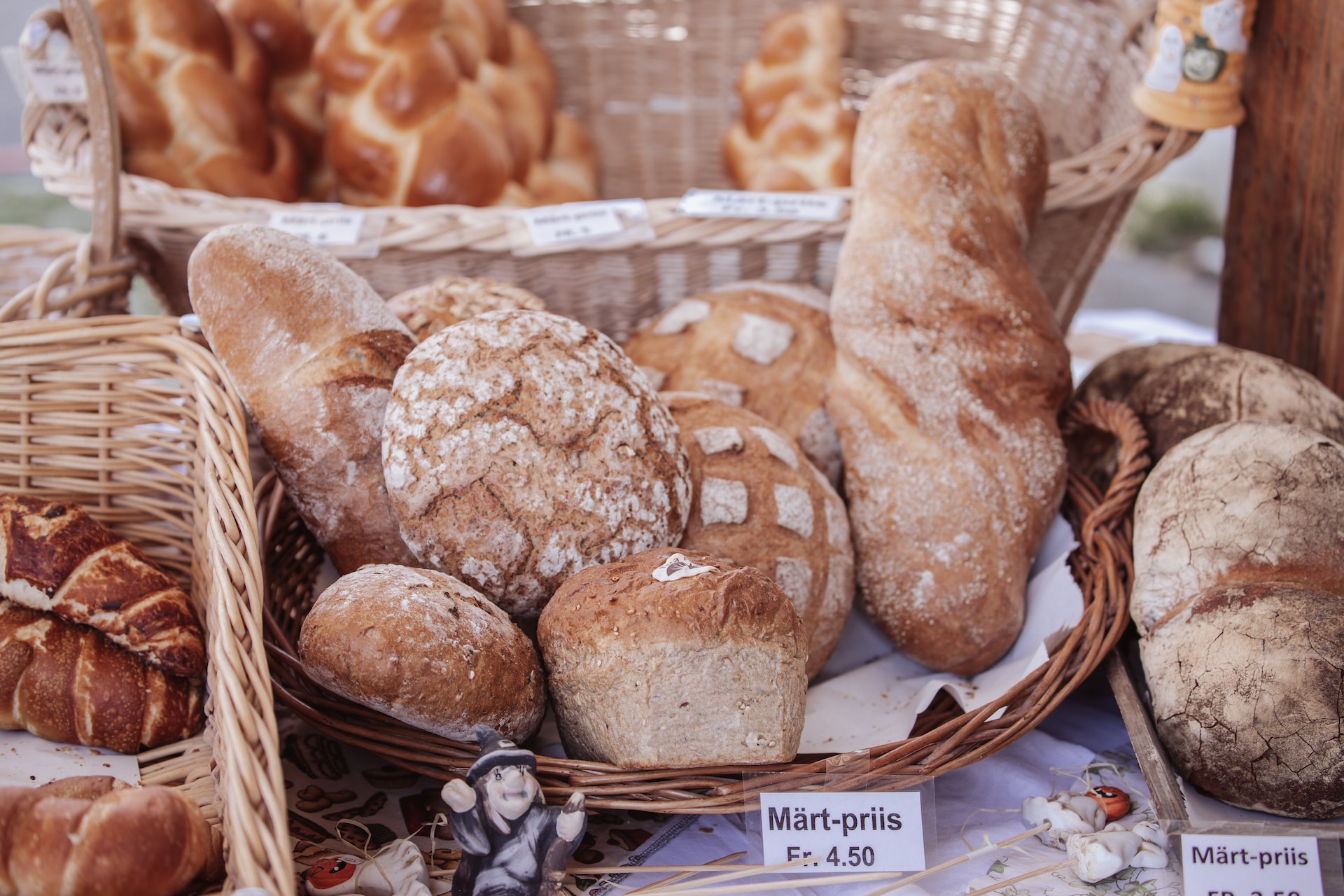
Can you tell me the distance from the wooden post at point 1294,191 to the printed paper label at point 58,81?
2383mm

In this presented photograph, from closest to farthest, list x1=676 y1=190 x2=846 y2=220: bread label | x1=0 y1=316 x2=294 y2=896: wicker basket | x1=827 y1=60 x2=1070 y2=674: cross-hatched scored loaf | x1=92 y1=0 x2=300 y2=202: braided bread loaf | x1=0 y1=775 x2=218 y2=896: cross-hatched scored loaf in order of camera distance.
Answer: x1=0 y1=775 x2=218 y2=896: cross-hatched scored loaf < x1=0 y1=316 x2=294 y2=896: wicker basket < x1=827 y1=60 x2=1070 y2=674: cross-hatched scored loaf < x1=676 y1=190 x2=846 y2=220: bread label < x1=92 y1=0 x2=300 y2=202: braided bread loaf

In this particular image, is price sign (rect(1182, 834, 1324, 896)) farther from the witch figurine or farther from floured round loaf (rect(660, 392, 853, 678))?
the witch figurine

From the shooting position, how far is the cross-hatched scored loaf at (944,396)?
146 centimetres

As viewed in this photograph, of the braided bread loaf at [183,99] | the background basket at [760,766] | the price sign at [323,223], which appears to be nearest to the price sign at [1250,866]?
the background basket at [760,766]

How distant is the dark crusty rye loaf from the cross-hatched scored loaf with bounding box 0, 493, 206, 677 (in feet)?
0.73

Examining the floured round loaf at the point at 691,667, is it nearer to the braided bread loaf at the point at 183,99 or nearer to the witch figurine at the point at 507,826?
the witch figurine at the point at 507,826

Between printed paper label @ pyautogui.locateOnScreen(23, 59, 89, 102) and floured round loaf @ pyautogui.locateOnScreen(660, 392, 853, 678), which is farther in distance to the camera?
printed paper label @ pyautogui.locateOnScreen(23, 59, 89, 102)

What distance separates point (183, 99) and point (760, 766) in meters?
1.89

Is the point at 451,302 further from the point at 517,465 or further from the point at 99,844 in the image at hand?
the point at 99,844

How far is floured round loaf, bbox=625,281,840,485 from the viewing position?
5.31 ft

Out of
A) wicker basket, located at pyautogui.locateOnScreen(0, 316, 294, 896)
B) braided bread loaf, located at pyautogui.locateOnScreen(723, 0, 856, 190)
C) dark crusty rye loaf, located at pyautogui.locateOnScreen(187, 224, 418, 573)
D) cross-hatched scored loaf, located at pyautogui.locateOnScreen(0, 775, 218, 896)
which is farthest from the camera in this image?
braided bread loaf, located at pyautogui.locateOnScreen(723, 0, 856, 190)

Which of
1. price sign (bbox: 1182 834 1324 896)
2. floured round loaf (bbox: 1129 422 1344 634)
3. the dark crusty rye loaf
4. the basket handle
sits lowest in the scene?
price sign (bbox: 1182 834 1324 896)

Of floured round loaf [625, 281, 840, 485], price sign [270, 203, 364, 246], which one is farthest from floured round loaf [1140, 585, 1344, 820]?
price sign [270, 203, 364, 246]

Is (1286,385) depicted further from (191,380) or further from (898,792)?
(191,380)
